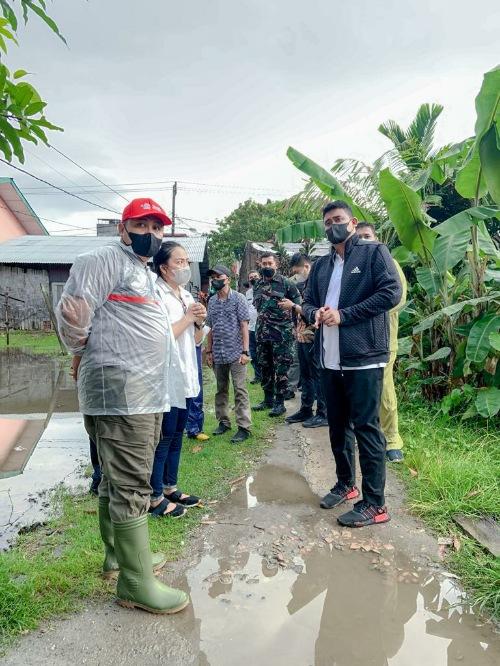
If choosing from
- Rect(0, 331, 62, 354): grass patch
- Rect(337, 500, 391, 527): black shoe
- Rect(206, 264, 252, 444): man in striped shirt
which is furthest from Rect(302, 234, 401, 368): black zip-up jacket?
Rect(0, 331, 62, 354): grass patch

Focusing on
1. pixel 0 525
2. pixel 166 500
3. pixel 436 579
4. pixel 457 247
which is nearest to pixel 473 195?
pixel 457 247

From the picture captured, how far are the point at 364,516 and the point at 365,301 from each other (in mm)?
1465

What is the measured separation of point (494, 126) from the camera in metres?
3.75

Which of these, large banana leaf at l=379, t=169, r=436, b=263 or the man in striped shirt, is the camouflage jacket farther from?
large banana leaf at l=379, t=169, r=436, b=263

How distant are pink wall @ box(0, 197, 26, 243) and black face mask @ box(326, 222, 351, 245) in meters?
23.4

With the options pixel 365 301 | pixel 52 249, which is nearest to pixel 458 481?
pixel 365 301

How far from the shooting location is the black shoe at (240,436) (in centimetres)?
527

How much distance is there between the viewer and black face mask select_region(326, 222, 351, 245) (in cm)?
339

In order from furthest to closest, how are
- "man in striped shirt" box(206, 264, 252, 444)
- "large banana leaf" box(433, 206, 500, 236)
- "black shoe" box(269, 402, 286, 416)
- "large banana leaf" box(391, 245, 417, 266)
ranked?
"black shoe" box(269, 402, 286, 416), "large banana leaf" box(391, 245, 417, 266), "man in striped shirt" box(206, 264, 252, 444), "large banana leaf" box(433, 206, 500, 236)

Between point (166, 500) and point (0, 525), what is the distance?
1.20m

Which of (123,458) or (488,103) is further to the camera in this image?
(488,103)

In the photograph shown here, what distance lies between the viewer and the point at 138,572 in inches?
94.7

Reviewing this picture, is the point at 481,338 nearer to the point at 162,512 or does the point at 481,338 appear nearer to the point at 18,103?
the point at 162,512

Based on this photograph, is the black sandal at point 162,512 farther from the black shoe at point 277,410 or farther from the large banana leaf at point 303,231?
the large banana leaf at point 303,231
